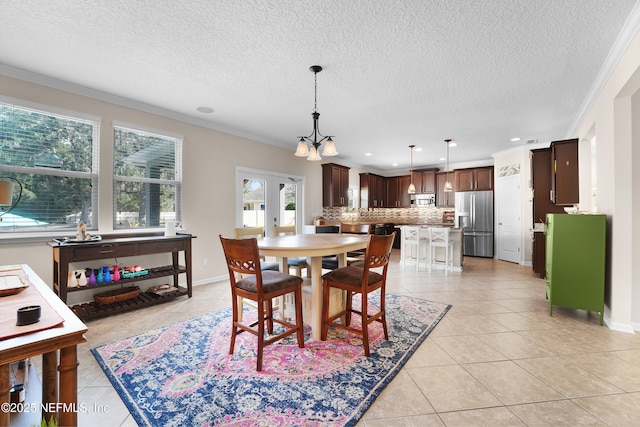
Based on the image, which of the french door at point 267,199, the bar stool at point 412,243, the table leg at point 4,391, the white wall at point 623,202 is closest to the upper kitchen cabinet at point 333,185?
the french door at point 267,199

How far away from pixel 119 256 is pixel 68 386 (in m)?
2.60

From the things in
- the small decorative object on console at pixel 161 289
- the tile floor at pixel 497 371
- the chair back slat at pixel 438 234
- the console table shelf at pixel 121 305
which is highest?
the chair back slat at pixel 438 234

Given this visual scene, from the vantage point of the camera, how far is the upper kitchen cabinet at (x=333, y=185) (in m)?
6.64

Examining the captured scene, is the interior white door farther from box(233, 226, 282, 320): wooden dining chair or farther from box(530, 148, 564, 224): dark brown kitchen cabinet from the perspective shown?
box(233, 226, 282, 320): wooden dining chair

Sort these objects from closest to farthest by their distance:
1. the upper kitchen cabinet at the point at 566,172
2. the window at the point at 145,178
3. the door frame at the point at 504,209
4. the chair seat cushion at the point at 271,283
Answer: the chair seat cushion at the point at 271,283 < the window at the point at 145,178 < the upper kitchen cabinet at the point at 566,172 < the door frame at the point at 504,209

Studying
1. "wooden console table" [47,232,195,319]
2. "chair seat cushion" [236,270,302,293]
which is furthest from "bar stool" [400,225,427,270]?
"wooden console table" [47,232,195,319]

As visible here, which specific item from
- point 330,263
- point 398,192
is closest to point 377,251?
point 330,263

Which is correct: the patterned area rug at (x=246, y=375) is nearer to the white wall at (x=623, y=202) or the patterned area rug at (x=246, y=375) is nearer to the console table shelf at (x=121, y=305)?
the console table shelf at (x=121, y=305)

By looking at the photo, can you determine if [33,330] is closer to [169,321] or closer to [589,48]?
[169,321]

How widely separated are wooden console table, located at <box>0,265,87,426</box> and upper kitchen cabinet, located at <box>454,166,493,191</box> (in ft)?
26.4

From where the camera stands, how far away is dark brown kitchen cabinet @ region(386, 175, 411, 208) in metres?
8.78

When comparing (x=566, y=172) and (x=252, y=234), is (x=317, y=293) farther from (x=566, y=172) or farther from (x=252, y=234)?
(x=566, y=172)

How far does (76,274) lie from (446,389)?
3.63 m

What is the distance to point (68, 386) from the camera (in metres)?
0.94
